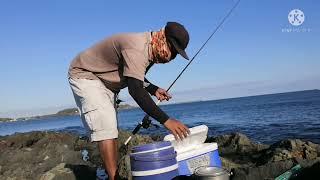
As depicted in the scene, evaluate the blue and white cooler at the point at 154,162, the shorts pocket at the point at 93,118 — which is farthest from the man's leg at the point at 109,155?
the blue and white cooler at the point at 154,162

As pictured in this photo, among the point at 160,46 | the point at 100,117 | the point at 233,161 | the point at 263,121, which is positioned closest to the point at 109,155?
the point at 100,117

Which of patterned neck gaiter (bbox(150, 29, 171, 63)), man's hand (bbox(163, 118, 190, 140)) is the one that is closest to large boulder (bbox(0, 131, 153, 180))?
man's hand (bbox(163, 118, 190, 140))

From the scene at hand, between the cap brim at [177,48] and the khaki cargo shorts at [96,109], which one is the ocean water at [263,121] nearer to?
the khaki cargo shorts at [96,109]

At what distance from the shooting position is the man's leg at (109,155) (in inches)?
188

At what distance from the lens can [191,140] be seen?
207 inches

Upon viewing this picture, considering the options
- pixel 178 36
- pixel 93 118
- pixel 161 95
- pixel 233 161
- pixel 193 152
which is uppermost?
pixel 178 36

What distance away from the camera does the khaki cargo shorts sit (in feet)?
15.6

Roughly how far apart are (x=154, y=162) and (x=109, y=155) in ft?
2.67

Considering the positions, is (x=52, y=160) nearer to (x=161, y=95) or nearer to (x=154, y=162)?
(x=161, y=95)

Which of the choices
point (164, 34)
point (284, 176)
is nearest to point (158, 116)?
point (164, 34)

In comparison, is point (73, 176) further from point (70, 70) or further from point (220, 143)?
point (220, 143)

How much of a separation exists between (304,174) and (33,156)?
966 cm

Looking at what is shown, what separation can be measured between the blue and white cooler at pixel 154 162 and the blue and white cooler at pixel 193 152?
607 mm

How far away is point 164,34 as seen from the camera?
170 inches
